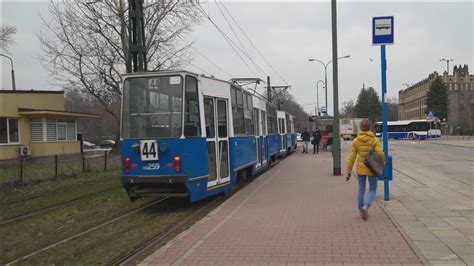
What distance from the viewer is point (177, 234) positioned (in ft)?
25.4

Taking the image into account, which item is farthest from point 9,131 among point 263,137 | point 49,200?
point 49,200

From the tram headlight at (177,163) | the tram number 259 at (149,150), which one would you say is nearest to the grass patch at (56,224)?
the tram number 259 at (149,150)

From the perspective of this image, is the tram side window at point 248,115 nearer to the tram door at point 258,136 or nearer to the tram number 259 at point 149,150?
the tram door at point 258,136

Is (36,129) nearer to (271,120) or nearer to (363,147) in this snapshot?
(271,120)

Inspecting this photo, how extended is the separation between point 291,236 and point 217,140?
4555mm

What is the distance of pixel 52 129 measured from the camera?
29781 mm

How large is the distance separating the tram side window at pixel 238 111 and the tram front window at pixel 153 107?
2.78m

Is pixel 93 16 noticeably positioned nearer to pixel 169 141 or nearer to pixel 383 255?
pixel 169 141

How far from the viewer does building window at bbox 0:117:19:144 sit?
1053 inches

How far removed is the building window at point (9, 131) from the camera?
2673 centimetres

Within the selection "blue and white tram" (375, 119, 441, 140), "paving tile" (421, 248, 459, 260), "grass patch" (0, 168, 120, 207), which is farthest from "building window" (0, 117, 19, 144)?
"blue and white tram" (375, 119, 441, 140)

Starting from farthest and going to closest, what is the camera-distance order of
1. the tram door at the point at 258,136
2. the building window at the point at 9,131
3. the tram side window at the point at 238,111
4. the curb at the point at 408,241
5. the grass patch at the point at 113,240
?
the building window at the point at 9,131 → the tram door at the point at 258,136 → the tram side window at the point at 238,111 → the grass patch at the point at 113,240 → the curb at the point at 408,241

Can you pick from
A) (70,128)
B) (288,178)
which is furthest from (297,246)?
(70,128)

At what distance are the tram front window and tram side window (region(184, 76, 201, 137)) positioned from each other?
133 millimetres
